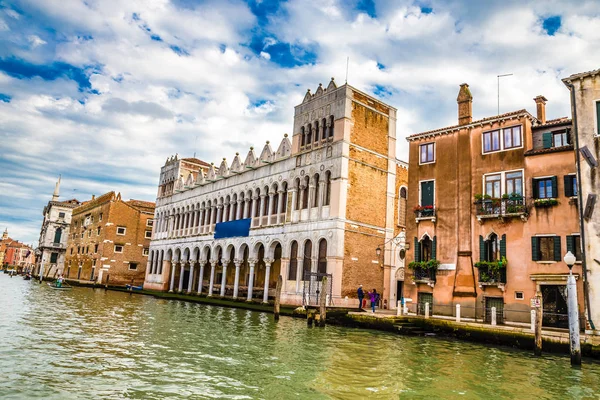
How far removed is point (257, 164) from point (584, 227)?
23031mm

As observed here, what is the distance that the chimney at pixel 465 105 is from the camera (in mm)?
23092

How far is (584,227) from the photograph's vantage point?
54.2ft

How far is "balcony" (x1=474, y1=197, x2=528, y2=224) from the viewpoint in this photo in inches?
771

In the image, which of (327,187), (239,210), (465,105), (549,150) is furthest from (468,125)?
(239,210)

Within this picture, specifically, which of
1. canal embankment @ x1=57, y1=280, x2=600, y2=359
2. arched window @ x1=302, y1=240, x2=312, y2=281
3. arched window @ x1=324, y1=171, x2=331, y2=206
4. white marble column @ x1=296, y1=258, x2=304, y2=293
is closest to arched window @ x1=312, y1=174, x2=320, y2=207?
arched window @ x1=324, y1=171, x2=331, y2=206

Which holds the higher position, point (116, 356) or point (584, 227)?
point (584, 227)

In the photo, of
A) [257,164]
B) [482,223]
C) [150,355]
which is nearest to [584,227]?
[482,223]

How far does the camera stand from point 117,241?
2093 inches

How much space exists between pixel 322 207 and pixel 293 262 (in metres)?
4.14

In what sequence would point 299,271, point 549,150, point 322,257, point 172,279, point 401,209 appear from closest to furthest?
point 549,150 < point 322,257 < point 299,271 < point 401,209 < point 172,279

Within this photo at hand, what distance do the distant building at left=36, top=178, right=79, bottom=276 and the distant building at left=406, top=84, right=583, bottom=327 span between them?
63.0 meters

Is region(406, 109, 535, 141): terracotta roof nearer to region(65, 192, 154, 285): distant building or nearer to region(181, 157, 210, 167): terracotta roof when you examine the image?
region(181, 157, 210, 167): terracotta roof

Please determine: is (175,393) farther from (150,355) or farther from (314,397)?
(150,355)

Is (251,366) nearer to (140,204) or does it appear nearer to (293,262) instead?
(293,262)
